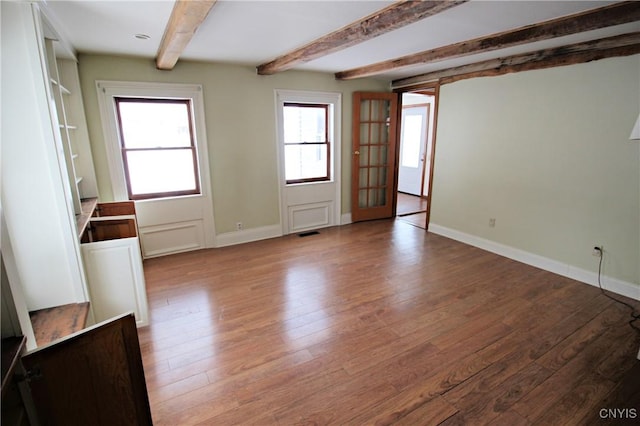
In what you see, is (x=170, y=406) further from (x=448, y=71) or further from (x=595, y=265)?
(x=448, y=71)

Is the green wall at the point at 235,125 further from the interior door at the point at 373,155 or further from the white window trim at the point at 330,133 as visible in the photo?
the interior door at the point at 373,155

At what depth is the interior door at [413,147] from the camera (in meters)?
7.32

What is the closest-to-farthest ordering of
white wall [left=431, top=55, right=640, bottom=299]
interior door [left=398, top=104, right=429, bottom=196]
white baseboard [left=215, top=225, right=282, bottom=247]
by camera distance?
white wall [left=431, top=55, right=640, bottom=299] < white baseboard [left=215, top=225, right=282, bottom=247] < interior door [left=398, top=104, right=429, bottom=196]

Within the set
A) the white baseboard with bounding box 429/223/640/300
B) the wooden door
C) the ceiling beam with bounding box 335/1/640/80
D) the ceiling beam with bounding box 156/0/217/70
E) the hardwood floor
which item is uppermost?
the ceiling beam with bounding box 335/1/640/80

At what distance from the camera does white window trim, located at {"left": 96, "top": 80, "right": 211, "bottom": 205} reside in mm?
3457

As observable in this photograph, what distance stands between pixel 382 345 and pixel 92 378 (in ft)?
5.93

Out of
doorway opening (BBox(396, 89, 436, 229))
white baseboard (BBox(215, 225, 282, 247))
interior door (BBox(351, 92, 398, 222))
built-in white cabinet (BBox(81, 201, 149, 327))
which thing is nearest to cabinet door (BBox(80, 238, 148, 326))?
built-in white cabinet (BBox(81, 201, 149, 327))

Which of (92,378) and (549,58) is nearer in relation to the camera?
(92,378)

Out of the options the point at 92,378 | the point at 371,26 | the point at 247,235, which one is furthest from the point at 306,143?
the point at 92,378

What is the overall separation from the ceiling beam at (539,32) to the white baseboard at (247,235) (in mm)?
2779

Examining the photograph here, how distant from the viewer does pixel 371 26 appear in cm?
231

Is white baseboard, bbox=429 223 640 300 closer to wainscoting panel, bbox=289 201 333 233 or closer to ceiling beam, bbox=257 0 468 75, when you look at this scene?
wainscoting panel, bbox=289 201 333 233

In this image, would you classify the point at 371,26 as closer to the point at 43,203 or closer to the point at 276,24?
the point at 276,24

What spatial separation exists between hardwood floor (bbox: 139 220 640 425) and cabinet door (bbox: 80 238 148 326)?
0.91ft
